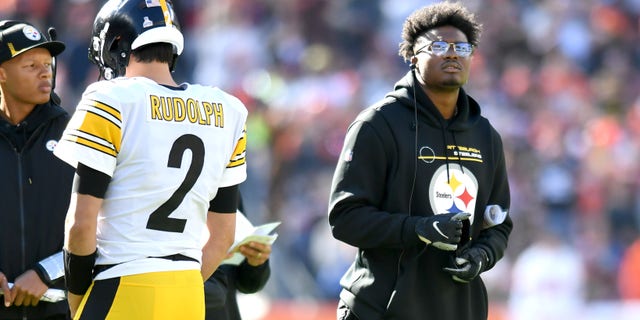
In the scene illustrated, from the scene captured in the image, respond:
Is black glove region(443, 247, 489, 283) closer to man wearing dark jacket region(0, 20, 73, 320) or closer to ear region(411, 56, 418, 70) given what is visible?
ear region(411, 56, 418, 70)

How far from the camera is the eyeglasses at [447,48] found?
5379mm

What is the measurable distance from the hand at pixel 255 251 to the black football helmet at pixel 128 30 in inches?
61.4

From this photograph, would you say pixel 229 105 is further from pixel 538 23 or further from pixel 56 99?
pixel 538 23

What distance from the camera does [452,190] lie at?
5.30 m

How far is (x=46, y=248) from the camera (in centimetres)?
524

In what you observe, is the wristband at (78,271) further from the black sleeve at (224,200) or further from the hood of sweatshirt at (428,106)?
the hood of sweatshirt at (428,106)

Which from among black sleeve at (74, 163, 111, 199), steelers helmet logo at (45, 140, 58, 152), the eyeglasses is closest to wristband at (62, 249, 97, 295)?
black sleeve at (74, 163, 111, 199)

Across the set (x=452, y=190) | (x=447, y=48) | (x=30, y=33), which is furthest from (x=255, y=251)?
(x=30, y=33)

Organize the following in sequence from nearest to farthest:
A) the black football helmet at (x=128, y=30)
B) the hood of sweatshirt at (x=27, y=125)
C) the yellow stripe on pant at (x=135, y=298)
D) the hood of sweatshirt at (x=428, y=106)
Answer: the yellow stripe on pant at (x=135, y=298)
the black football helmet at (x=128, y=30)
the hood of sweatshirt at (x=27, y=125)
the hood of sweatshirt at (x=428, y=106)

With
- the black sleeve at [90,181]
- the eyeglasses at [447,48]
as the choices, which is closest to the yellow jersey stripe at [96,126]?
the black sleeve at [90,181]

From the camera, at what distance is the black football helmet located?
14.2 feet

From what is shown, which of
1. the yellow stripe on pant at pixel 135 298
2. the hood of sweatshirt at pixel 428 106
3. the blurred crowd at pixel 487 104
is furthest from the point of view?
the blurred crowd at pixel 487 104

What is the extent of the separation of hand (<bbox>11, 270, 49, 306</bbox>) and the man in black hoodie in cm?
136

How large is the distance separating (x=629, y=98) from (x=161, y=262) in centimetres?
1132
